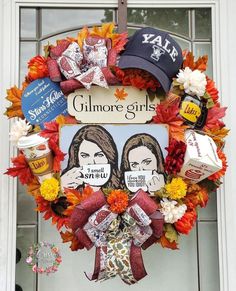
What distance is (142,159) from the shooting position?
156cm

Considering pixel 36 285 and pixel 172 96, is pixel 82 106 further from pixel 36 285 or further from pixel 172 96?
pixel 36 285

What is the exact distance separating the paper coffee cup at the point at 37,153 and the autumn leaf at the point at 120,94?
0.81 feet

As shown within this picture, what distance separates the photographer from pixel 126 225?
4.92 feet

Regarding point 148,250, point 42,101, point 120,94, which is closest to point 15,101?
point 42,101

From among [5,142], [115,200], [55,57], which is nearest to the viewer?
[115,200]

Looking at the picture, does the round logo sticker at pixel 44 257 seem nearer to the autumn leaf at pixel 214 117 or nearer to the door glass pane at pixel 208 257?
the door glass pane at pixel 208 257

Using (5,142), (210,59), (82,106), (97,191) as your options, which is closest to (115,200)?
(97,191)

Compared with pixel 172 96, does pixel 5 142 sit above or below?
below

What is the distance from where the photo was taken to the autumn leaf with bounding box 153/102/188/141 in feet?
5.03

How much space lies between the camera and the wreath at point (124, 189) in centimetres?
148

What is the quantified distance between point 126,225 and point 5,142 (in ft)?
1.58

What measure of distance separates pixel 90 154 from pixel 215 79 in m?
0.51

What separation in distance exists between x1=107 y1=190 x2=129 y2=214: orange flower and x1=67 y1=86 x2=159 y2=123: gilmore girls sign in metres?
0.23

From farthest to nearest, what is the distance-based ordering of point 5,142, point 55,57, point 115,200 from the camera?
point 5,142
point 55,57
point 115,200
